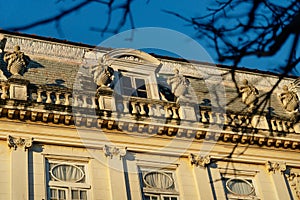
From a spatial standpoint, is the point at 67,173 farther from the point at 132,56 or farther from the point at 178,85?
the point at 132,56

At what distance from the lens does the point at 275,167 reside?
20094 millimetres

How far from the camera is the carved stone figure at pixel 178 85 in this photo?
822 inches

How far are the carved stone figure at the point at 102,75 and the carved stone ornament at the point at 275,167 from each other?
5800mm

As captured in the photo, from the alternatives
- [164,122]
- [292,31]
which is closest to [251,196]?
[164,122]

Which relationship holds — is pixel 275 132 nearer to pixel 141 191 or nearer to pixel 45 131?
pixel 141 191

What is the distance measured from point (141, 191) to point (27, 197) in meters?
3.35

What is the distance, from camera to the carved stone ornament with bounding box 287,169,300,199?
19812 millimetres

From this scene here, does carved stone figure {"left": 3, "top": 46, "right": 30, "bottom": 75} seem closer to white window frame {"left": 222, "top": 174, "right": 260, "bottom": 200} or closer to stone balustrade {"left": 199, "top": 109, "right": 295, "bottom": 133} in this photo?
stone balustrade {"left": 199, "top": 109, "right": 295, "bottom": 133}

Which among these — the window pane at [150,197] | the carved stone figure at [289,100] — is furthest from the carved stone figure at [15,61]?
the carved stone figure at [289,100]

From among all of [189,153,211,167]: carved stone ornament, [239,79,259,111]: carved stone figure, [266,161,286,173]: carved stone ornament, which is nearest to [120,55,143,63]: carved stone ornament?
[239,79,259,111]: carved stone figure

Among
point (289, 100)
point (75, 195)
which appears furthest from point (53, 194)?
point (289, 100)

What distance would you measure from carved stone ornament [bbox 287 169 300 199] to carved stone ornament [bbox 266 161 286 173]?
1.14ft

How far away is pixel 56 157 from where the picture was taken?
17703 mm

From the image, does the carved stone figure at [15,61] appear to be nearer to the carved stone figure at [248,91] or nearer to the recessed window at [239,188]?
the recessed window at [239,188]
